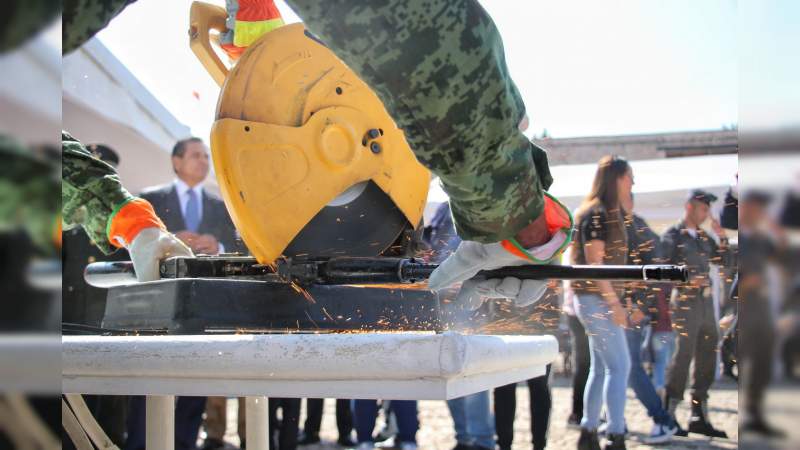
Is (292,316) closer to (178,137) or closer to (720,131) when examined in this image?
(178,137)

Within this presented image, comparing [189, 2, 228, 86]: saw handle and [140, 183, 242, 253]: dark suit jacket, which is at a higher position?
[189, 2, 228, 86]: saw handle

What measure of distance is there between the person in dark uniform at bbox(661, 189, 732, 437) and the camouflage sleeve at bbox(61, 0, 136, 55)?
3590mm

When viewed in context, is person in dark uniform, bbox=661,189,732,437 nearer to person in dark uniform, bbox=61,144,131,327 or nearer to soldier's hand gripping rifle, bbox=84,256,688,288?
soldier's hand gripping rifle, bbox=84,256,688,288

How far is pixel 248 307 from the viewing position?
1955 millimetres

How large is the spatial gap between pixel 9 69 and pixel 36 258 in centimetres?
8

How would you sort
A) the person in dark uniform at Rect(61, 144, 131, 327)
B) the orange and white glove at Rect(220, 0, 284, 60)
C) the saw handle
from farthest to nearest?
1. the person in dark uniform at Rect(61, 144, 131, 327)
2. the saw handle
3. the orange and white glove at Rect(220, 0, 284, 60)

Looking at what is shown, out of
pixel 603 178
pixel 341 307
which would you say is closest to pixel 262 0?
pixel 341 307

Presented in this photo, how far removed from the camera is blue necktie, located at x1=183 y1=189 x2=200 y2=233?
4.38 metres

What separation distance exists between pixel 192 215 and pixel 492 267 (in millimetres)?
3105

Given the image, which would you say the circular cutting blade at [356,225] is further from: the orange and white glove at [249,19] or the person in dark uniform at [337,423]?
the person in dark uniform at [337,423]

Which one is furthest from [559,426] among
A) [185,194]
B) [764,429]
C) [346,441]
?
[764,429]

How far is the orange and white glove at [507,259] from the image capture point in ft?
5.04

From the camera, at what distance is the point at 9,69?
31cm

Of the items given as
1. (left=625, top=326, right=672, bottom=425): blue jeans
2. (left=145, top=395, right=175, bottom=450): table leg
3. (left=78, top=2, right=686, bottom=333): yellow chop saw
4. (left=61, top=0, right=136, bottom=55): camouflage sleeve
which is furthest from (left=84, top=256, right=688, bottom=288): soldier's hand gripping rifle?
(left=625, top=326, right=672, bottom=425): blue jeans
